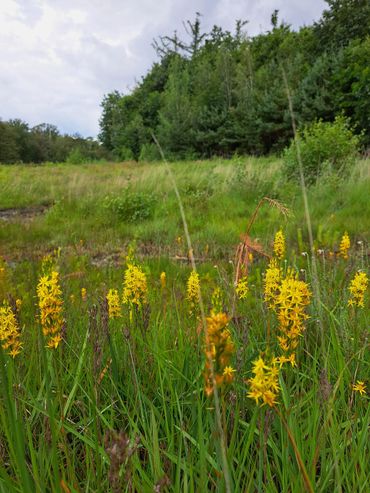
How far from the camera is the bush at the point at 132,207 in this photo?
7.44 meters

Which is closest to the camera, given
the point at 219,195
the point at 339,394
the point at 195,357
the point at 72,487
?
the point at 72,487

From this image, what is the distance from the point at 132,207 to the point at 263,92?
2802 cm

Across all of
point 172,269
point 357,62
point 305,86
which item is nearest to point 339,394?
point 172,269

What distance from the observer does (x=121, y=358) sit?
5.49 feet

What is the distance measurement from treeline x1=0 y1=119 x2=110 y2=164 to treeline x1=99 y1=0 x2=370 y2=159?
17.7 feet

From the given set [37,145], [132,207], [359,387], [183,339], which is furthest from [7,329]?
[37,145]

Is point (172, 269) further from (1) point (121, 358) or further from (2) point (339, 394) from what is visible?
(2) point (339, 394)

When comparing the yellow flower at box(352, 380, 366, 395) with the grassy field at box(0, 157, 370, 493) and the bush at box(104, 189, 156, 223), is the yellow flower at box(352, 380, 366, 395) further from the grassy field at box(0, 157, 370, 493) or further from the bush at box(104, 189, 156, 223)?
the bush at box(104, 189, 156, 223)

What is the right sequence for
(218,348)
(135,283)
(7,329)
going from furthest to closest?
(135,283)
(7,329)
(218,348)

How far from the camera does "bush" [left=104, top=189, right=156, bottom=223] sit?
7.44 meters

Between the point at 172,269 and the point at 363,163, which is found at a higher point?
the point at 363,163

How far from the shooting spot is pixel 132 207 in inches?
297

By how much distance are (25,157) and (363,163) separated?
A: 4768 centimetres

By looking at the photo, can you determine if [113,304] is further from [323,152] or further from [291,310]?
[323,152]
